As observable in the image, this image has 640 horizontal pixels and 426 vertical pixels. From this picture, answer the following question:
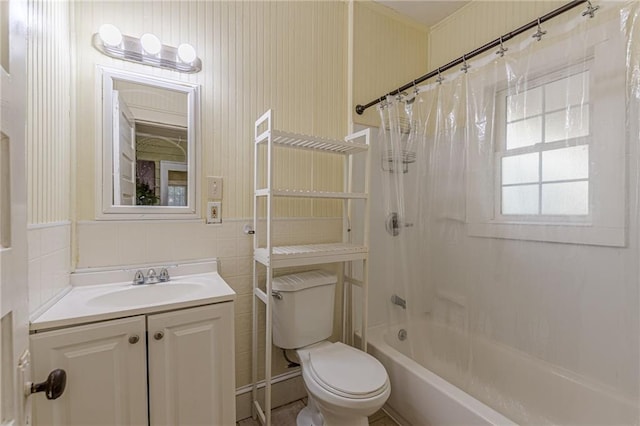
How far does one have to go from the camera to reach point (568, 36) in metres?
1.26

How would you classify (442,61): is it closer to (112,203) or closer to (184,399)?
(112,203)

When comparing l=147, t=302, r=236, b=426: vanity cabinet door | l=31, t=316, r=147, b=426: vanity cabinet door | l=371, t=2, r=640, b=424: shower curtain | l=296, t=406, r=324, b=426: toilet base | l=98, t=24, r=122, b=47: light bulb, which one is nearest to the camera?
l=31, t=316, r=147, b=426: vanity cabinet door

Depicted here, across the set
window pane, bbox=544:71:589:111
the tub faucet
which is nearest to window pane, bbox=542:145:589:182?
window pane, bbox=544:71:589:111

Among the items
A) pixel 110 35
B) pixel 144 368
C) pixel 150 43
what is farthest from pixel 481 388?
pixel 110 35

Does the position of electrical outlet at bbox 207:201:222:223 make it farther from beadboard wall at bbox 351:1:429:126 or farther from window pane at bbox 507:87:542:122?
window pane at bbox 507:87:542:122

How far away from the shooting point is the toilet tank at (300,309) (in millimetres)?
1583

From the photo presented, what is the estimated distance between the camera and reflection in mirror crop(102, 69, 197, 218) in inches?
54.4

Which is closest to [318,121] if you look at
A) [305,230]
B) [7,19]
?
[305,230]

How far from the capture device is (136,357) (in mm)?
1061

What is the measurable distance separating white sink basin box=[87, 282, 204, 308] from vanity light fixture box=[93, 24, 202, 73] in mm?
1102

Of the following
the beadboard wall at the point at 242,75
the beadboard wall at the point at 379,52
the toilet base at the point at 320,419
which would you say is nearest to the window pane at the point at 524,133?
the beadboard wall at the point at 379,52

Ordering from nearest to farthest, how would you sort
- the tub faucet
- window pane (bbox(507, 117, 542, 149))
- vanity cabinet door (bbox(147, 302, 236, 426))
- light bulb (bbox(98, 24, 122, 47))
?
vanity cabinet door (bbox(147, 302, 236, 426)), light bulb (bbox(98, 24, 122, 47)), window pane (bbox(507, 117, 542, 149)), the tub faucet

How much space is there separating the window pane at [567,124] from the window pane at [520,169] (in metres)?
0.12

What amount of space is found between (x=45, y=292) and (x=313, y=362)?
1.14 meters
